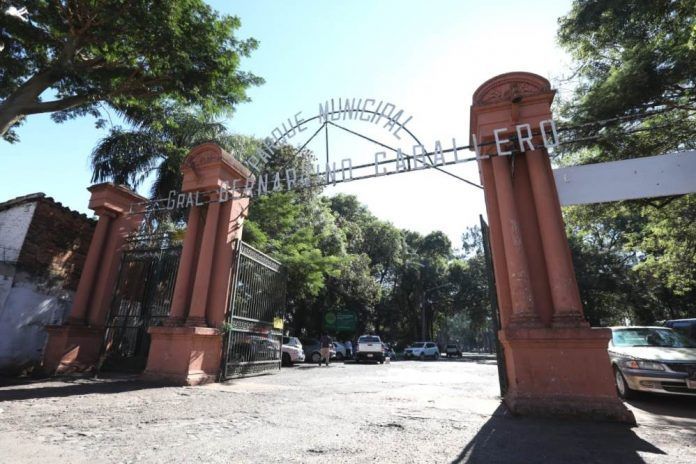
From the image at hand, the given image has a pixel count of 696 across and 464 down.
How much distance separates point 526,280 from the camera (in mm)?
5965

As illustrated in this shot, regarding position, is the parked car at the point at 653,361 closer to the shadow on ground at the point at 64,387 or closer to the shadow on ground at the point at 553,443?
the shadow on ground at the point at 553,443

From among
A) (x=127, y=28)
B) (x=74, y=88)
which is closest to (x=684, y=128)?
(x=127, y=28)

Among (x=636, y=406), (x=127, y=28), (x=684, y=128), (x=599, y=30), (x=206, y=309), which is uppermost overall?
(x=599, y=30)

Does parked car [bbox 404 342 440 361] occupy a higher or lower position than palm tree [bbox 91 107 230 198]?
lower

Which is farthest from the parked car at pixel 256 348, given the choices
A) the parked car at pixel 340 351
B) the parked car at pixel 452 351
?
the parked car at pixel 452 351

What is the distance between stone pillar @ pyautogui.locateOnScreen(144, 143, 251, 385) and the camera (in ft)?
25.6

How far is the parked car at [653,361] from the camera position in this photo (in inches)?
246

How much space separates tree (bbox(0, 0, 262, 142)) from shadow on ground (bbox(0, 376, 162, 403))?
5279mm

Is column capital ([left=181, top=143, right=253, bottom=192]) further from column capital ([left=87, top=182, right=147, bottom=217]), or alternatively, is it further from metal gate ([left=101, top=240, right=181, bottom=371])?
column capital ([left=87, top=182, right=147, bottom=217])

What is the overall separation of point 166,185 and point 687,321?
21.5 m

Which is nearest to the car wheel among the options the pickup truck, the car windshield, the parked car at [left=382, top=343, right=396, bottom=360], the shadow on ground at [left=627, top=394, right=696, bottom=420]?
the shadow on ground at [left=627, top=394, right=696, bottom=420]

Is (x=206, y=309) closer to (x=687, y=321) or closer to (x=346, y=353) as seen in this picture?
(x=687, y=321)

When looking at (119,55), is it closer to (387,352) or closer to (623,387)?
(623,387)

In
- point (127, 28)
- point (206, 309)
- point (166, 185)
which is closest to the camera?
point (127, 28)
